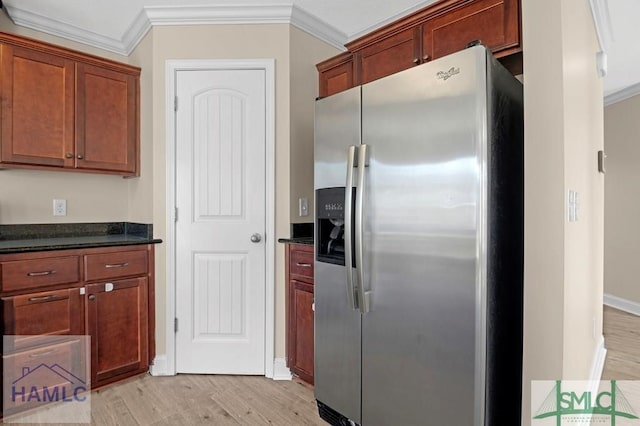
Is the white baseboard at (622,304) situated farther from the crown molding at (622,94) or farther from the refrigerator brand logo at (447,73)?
the refrigerator brand logo at (447,73)

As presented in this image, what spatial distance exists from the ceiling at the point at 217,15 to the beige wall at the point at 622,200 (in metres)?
1.79

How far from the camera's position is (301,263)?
2.41 meters

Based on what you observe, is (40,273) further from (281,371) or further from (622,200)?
(622,200)

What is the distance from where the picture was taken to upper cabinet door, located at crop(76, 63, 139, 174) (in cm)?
256

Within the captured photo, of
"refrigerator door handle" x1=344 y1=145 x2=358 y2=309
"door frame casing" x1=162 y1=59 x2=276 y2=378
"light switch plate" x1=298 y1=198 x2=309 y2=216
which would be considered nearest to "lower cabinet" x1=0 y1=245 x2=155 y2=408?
"door frame casing" x1=162 y1=59 x2=276 y2=378

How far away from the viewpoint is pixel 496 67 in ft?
4.80

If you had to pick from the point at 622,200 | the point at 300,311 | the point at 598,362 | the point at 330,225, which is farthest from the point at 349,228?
the point at 622,200

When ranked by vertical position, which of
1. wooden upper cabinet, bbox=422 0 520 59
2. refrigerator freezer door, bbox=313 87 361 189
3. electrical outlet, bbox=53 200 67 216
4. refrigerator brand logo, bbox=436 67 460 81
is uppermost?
wooden upper cabinet, bbox=422 0 520 59

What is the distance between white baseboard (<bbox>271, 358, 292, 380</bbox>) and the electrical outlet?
1.91 metres

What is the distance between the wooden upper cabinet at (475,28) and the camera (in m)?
1.69

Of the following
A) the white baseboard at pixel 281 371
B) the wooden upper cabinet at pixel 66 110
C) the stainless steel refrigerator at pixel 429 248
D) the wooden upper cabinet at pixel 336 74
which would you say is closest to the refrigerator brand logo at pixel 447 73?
the stainless steel refrigerator at pixel 429 248

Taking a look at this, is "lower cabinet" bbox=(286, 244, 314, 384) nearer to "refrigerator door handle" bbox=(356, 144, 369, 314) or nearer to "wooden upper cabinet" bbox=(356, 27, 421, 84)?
"refrigerator door handle" bbox=(356, 144, 369, 314)

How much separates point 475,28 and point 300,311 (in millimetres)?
1875

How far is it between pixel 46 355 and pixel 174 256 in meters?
0.89
